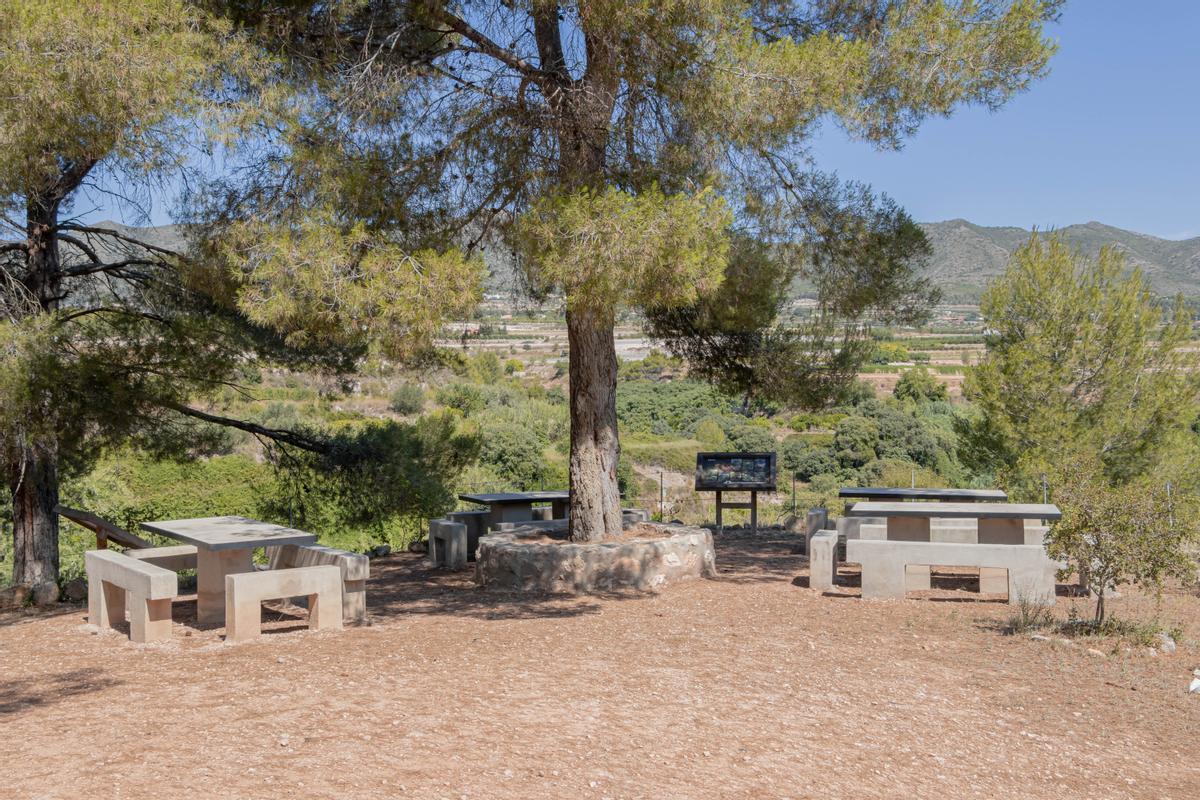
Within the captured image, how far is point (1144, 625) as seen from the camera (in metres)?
5.88

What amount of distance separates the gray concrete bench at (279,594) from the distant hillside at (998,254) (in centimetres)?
7600

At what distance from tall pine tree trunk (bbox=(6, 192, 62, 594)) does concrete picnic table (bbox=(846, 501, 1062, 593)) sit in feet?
20.4

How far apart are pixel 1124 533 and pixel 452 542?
531cm

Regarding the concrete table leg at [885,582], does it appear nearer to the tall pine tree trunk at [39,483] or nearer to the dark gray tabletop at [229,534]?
the dark gray tabletop at [229,534]

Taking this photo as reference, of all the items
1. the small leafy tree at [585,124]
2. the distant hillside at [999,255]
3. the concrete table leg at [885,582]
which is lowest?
the concrete table leg at [885,582]

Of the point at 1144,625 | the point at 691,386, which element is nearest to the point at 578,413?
the point at 1144,625

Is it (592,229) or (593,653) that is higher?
(592,229)

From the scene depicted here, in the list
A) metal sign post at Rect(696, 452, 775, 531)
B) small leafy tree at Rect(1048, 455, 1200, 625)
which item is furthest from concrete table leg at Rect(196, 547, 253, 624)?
metal sign post at Rect(696, 452, 775, 531)

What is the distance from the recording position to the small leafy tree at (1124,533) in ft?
17.9

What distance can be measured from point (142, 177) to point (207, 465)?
14497mm

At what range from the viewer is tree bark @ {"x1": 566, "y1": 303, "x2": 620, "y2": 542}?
7.52 metres

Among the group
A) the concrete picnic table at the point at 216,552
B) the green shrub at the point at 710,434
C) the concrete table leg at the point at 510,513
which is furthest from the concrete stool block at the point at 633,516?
the green shrub at the point at 710,434

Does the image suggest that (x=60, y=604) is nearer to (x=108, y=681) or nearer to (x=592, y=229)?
(x=108, y=681)

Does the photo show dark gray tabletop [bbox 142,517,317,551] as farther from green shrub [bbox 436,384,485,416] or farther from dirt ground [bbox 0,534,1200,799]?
green shrub [bbox 436,384,485,416]
